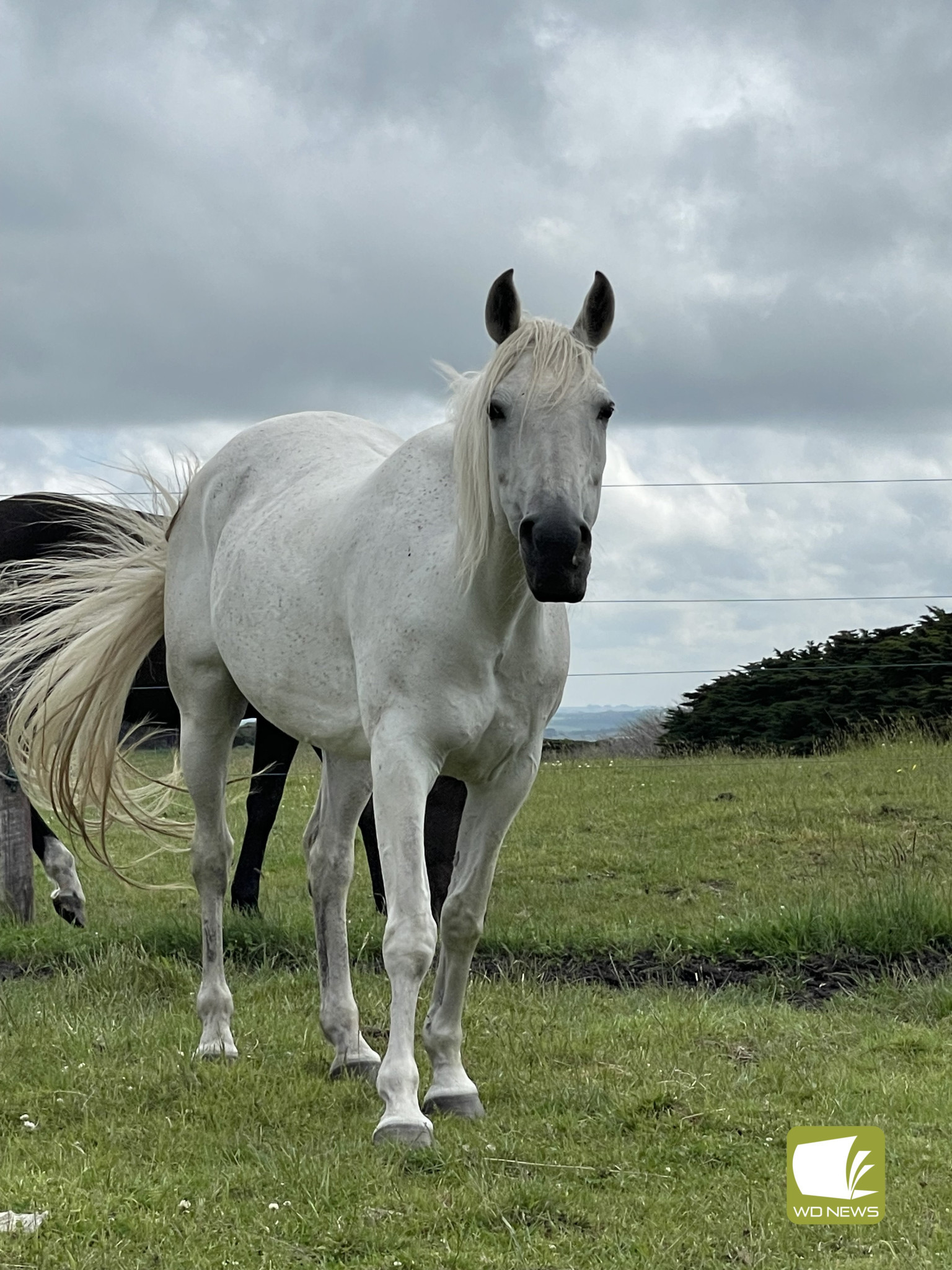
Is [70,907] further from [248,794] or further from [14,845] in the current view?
[248,794]

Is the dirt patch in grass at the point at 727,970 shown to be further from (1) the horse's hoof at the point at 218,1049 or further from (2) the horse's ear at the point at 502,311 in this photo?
(2) the horse's ear at the point at 502,311

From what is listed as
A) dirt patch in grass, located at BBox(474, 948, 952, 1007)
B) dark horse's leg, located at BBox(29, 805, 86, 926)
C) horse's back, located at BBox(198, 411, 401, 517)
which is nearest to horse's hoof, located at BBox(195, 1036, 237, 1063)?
dirt patch in grass, located at BBox(474, 948, 952, 1007)

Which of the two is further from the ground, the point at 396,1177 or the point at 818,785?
the point at 818,785

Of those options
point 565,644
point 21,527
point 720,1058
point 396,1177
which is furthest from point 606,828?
point 396,1177

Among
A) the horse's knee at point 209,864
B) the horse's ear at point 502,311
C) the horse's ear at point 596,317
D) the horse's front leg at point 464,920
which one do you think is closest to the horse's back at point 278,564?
the horse's front leg at point 464,920

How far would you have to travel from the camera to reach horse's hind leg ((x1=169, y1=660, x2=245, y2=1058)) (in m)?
5.42

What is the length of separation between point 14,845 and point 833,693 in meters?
9.63

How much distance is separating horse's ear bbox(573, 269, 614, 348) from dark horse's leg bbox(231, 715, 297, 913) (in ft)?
12.8

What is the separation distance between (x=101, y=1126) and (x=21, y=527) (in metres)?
4.78

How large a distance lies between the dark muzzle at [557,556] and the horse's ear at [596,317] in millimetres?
676

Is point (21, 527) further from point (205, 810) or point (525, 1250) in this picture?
point (525, 1250)

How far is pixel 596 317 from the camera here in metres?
4.00

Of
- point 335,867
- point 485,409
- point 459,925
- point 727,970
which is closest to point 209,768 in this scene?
point 335,867

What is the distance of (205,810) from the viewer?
5.48m
